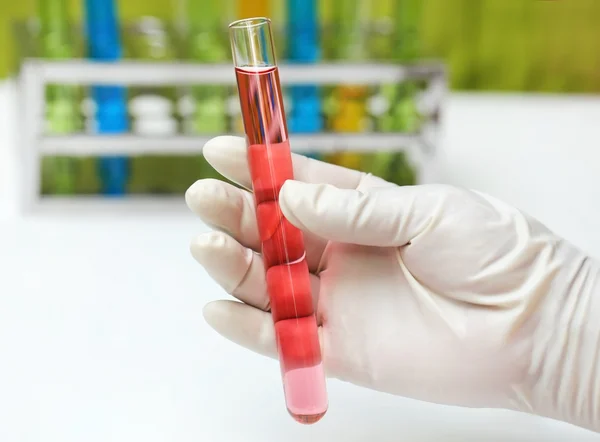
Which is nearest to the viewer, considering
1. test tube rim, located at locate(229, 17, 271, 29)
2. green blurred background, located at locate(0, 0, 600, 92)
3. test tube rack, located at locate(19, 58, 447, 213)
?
Result: test tube rim, located at locate(229, 17, 271, 29)

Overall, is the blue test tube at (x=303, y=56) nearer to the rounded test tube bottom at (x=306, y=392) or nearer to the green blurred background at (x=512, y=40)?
the rounded test tube bottom at (x=306, y=392)

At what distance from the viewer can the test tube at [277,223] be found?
566mm

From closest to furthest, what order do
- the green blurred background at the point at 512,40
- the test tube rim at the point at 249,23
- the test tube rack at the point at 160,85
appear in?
the test tube rim at the point at 249,23 < the test tube rack at the point at 160,85 < the green blurred background at the point at 512,40

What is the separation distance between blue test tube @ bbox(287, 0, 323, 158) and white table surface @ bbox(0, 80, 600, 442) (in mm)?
333

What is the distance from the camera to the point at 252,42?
0.56m

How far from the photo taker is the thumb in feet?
1.91

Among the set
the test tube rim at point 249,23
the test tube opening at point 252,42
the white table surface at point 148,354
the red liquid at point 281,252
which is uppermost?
the test tube rim at point 249,23

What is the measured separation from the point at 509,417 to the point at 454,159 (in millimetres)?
1100

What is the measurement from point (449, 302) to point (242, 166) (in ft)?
0.91

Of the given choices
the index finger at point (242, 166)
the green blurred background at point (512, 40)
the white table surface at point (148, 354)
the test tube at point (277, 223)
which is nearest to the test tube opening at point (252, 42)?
the test tube at point (277, 223)

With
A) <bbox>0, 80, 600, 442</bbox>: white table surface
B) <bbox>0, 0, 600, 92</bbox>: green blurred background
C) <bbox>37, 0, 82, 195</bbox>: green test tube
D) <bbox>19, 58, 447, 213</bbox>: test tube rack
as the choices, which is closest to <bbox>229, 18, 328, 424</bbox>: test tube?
<bbox>0, 80, 600, 442</bbox>: white table surface

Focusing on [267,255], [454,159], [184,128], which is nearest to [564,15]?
[454,159]

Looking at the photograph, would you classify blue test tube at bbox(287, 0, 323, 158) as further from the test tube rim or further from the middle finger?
the test tube rim

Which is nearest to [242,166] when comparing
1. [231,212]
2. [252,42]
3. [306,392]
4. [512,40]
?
[231,212]
